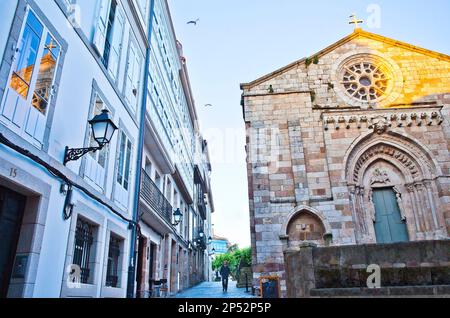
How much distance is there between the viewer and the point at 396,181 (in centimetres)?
1417

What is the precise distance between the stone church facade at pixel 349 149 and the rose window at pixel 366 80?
0.05 m

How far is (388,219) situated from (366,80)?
666cm

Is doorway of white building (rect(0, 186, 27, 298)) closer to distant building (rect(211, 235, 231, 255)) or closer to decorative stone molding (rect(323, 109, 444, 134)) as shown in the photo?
decorative stone molding (rect(323, 109, 444, 134))

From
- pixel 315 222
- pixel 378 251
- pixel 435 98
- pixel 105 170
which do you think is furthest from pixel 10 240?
pixel 435 98

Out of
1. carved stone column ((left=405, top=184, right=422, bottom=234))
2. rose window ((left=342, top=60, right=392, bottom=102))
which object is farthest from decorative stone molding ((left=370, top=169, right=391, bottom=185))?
rose window ((left=342, top=60, right=392, bottom=102))

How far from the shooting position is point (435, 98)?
14891 millimetres

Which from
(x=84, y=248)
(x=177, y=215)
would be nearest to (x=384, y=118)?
(x=177, y=215)

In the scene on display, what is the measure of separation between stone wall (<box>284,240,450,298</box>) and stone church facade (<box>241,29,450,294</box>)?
5010 mm

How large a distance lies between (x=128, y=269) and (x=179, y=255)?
10986 mm

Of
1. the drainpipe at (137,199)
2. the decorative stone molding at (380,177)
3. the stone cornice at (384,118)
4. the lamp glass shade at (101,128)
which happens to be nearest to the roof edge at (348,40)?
the stone cornice at (384,118)

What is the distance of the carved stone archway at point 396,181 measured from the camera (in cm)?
1307

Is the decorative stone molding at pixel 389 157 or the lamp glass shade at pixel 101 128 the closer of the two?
the lamp glass shade at pixel 101 128

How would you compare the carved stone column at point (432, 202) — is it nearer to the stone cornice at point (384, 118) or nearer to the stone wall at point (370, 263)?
the stone cornice at point (384, 118)
